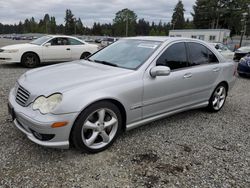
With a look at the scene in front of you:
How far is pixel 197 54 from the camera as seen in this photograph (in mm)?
4203

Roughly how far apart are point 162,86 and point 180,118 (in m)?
1.16

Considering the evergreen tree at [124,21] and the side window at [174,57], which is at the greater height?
the evergreen tree at [124,21]

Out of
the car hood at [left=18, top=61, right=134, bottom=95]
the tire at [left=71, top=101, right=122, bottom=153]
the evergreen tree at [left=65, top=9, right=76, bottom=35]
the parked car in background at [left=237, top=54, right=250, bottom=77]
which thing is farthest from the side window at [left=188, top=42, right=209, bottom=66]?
the evergreen tree at [left=65, top=9, right=76, bottom=35]

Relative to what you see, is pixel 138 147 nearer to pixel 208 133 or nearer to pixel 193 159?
pixel 193 159

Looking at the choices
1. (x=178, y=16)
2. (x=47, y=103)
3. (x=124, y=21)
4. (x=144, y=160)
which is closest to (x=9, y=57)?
(x=47, y=103)

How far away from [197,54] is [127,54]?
1.32 m

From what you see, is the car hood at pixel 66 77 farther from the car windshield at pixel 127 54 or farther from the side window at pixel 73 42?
the side window at pixel 73 42

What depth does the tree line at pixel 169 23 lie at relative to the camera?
6084cm

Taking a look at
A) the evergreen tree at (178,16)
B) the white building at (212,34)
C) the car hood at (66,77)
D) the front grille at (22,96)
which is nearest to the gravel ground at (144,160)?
the front grille at (22,96)

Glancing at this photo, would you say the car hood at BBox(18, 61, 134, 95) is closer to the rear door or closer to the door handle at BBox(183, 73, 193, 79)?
the door handle at BBox(183, 73, 193, 79)

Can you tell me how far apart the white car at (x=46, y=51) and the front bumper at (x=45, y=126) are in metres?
6.90

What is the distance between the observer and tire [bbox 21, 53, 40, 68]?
9.06 m

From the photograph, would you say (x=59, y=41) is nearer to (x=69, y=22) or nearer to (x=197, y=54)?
(x=197, y=54)

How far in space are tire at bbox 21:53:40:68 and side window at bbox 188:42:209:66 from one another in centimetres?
695
